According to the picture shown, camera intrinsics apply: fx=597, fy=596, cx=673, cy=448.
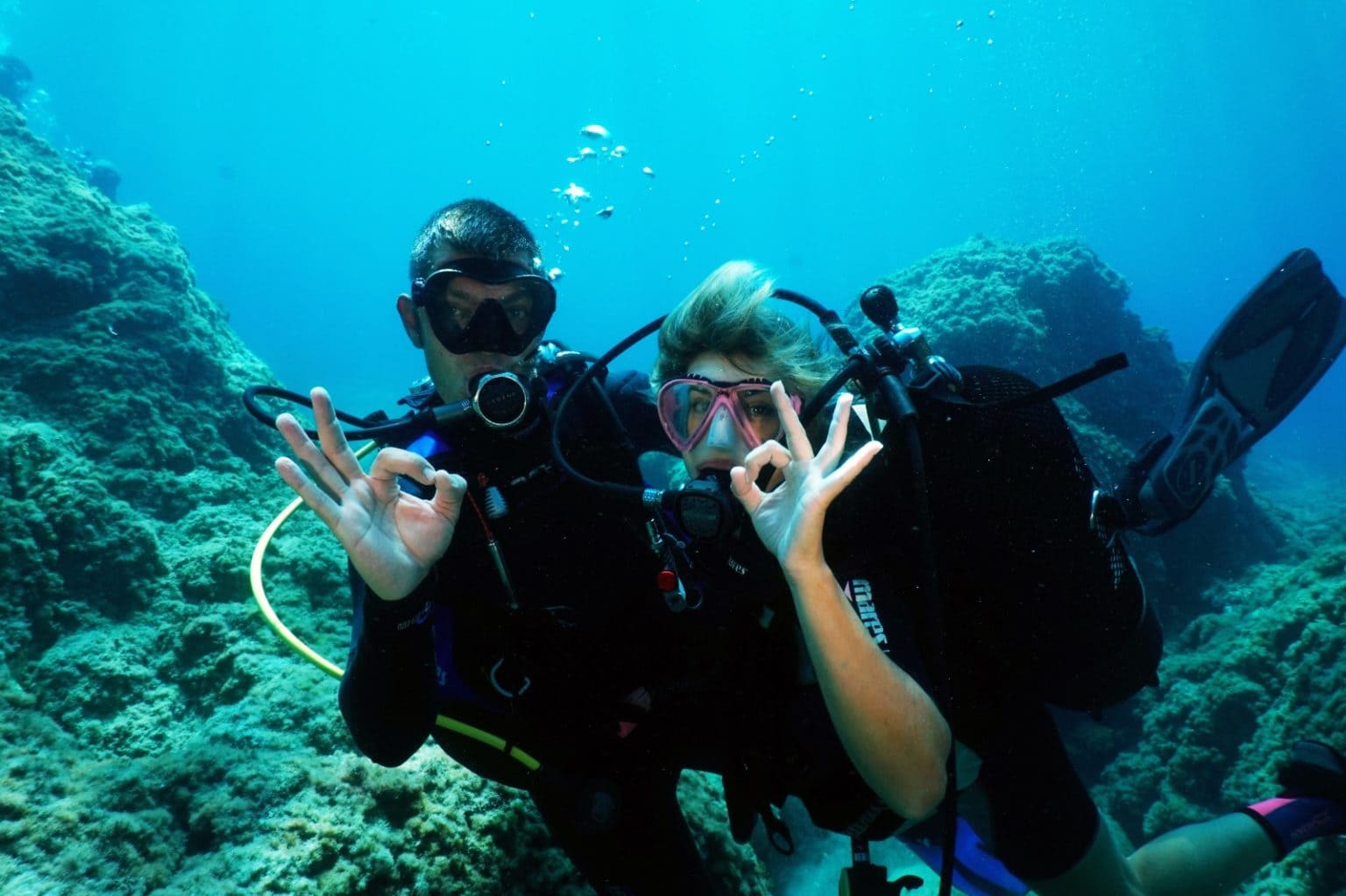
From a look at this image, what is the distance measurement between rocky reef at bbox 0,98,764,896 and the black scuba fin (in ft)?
12.6

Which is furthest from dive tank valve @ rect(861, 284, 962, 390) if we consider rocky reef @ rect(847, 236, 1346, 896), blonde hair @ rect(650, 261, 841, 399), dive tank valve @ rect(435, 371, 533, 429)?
rocky reef @ rect(847, 236, 1346, 896)

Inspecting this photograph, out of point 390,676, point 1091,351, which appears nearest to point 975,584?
point 390,676

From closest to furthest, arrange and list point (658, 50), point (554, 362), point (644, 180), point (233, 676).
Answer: point (554, 362)
point (233, 676)
point (658, 50)
point (644, 180)

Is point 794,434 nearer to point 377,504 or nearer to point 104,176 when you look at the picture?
point 377,504

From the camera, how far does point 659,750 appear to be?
8.93 feet

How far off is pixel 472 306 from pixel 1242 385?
5.50 meters

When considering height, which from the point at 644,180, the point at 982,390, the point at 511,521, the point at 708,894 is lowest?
the point at 708,894

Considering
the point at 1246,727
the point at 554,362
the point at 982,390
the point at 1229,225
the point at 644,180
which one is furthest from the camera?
Answer: the point at 644,180

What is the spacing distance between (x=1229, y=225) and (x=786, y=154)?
281 feet

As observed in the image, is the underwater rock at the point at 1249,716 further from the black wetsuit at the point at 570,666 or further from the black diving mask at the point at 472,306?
the black diving mask at the point at 472,306

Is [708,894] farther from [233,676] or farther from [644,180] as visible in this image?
[644,180]

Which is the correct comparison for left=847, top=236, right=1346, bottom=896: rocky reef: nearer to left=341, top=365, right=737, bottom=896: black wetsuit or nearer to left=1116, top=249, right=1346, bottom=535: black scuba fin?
left=1116, top=249, right=1346, bottom=535: black scuba fin

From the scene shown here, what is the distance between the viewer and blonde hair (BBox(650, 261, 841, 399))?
258 centimetres

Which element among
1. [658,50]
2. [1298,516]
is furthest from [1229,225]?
[1298,516]
